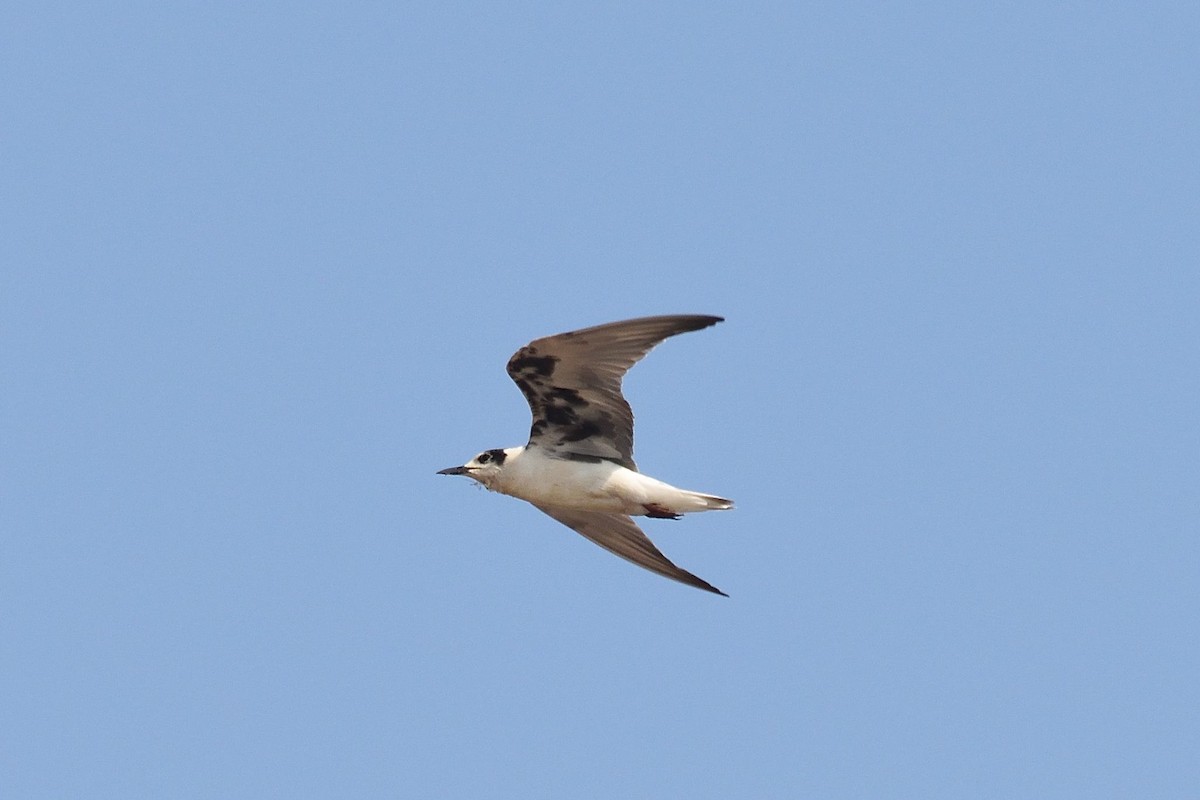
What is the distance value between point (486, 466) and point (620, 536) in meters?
2.01

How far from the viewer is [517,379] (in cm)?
1895

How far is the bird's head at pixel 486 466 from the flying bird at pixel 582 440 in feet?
0.03

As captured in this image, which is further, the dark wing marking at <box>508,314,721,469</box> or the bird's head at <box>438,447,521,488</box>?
the bird's head at <box>438,447,521,488</box>

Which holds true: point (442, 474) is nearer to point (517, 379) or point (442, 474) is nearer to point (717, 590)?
point (517, 379)

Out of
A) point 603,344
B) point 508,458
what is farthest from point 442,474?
point 603,344

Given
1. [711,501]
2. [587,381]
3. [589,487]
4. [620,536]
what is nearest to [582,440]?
[589,487]

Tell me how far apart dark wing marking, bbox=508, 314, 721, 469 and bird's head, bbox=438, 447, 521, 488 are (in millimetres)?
357

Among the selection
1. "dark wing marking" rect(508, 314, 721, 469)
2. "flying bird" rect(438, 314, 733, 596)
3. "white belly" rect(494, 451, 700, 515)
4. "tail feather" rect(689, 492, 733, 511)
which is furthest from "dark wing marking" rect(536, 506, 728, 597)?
"tail feather" rect(689, 492, 733, 511)

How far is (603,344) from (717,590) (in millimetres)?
3398

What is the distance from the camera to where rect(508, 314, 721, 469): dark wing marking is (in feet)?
59.7

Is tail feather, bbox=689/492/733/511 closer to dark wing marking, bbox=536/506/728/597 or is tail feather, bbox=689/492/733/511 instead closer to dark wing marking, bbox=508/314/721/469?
dark wing marking, bbox=508/314/721/469

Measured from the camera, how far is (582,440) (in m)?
19.4

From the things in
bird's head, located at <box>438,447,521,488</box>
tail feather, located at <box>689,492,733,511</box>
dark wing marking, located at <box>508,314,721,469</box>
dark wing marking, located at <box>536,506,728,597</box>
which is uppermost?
dark wing marking, located at <box>508,314,721,469</box>

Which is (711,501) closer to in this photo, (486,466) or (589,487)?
(589,487)
